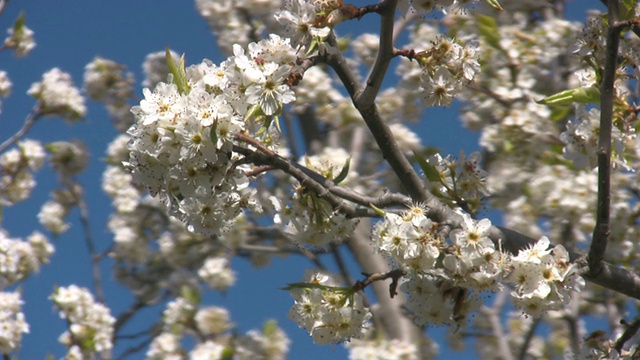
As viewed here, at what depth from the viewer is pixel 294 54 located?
6.89 feet

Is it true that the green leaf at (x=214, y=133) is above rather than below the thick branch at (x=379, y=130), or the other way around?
below

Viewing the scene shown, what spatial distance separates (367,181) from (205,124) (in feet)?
17.3

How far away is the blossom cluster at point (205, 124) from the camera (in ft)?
6.41

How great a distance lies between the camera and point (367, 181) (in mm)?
7125

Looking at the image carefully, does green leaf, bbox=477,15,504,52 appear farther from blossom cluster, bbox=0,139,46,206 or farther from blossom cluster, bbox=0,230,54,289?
blossom cluster, bbox=0,139,46,206

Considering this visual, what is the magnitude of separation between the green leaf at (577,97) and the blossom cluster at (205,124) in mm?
814

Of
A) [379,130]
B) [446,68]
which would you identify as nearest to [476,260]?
[379,130]

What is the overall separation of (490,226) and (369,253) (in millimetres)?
4416

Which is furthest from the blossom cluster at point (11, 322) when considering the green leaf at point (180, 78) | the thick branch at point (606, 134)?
the thick branch at point (606, 134)

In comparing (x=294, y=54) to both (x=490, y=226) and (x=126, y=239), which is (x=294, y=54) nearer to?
(x=490, y=226)

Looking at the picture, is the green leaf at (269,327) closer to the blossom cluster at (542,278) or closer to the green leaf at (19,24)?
the green leaf at (19,24)

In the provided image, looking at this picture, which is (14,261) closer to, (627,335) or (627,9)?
(627,335)

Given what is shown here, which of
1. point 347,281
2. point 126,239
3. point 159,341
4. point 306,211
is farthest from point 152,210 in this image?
point 306,211

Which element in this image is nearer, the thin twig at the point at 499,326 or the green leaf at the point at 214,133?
the green leaf at the point at 214,133
